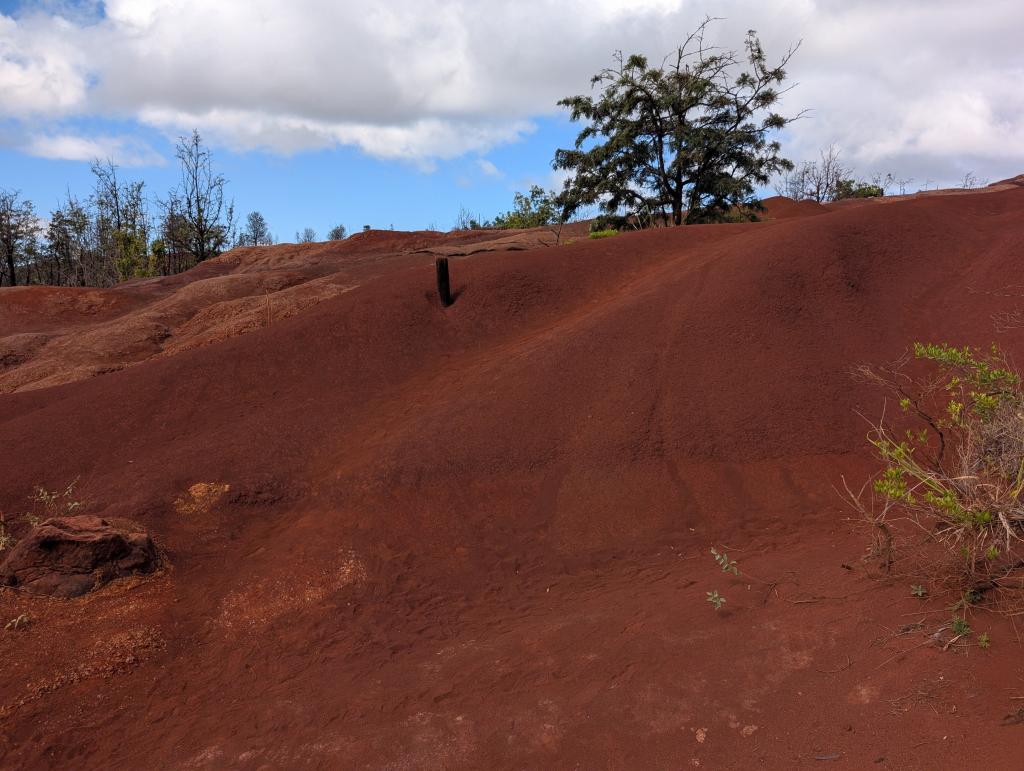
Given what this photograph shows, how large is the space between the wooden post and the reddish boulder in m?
7.11

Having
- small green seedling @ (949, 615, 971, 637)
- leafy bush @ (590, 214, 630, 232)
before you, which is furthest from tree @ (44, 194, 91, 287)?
small green seedling @ (949, 615, 971, 637)

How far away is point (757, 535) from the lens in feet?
23.2

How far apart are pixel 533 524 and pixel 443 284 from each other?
6.23 m

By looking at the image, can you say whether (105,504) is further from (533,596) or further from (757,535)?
(757,535)

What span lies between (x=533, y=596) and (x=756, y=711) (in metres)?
2.92

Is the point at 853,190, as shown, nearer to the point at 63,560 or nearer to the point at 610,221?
the point at 610,221

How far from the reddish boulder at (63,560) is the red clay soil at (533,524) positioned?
7.6 inches

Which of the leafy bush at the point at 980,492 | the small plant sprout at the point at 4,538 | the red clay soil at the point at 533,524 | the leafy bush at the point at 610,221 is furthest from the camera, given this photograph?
the leafy bush at the point at 610,221

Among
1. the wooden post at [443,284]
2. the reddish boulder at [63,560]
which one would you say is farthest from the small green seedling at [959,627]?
the wooden post at [443,284]

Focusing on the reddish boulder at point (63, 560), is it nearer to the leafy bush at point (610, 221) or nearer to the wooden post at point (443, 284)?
the wooden post at point (443, 284)

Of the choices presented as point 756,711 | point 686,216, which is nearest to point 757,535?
point 756,711

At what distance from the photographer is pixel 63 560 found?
641cm

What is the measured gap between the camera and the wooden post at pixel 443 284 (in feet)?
41.3

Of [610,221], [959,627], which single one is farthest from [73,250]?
[959,627]
